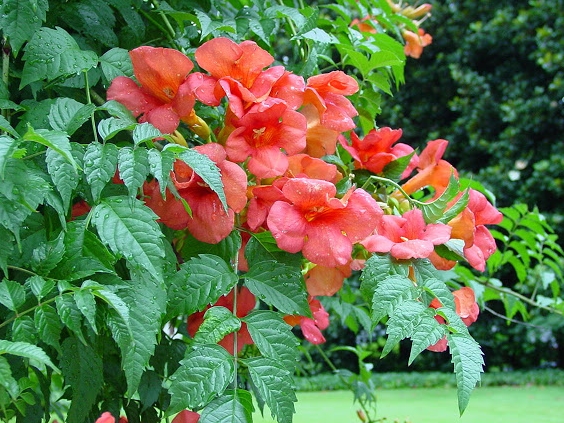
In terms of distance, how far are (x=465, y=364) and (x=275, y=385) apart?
16 centimetres

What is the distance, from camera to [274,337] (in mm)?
676

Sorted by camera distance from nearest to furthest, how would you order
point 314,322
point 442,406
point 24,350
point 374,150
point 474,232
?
point 24,350
point 474,232
point 374,150
point 314,322
point 442,406

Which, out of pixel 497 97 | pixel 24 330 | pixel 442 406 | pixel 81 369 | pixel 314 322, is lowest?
pixel 442 406

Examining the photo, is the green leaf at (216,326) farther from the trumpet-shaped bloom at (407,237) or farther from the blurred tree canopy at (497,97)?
the blurred tree canopy at (497,97)

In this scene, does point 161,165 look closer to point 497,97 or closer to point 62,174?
point 62,174

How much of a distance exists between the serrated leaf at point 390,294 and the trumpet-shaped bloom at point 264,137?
0.16 metres

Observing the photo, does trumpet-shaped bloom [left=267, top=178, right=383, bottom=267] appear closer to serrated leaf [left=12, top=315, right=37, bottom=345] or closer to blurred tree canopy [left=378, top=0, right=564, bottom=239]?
serrated leaf [left=12, top=315, right=37, bottom=345]

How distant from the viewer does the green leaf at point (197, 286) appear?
68 centimetres

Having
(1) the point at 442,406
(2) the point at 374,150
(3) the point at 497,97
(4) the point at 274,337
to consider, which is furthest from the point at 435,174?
(3) the point at 497,97

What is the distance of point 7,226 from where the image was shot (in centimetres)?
58

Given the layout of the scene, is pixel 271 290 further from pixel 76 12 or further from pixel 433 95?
pixel 433 95

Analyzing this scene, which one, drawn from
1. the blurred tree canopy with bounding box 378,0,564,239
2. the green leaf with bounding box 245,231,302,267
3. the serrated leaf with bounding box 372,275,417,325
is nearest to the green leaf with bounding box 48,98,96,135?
the green leaf with bounding box 245,231,302,267

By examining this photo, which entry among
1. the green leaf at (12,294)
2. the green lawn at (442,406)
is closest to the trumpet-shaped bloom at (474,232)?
the green leaf at (12,294)

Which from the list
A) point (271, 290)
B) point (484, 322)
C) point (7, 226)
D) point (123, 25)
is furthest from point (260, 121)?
point (484, 322)
